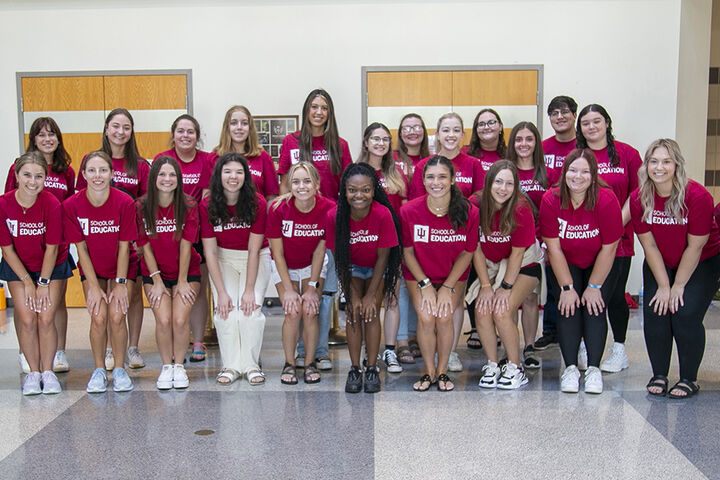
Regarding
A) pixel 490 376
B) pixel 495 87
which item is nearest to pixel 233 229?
pixel 490 376

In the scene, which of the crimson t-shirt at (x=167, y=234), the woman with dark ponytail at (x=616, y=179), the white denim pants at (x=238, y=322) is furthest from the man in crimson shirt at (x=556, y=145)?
the crimson t-shirt at (x=167, y=234)

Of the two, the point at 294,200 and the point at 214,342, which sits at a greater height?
the point at 294,200

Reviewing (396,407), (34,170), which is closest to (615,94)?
(396,407)

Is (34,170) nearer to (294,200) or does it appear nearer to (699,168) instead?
(294,200)

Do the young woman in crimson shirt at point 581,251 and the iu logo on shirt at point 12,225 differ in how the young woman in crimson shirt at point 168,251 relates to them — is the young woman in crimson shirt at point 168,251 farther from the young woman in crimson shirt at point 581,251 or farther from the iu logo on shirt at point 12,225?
the young woman in crimson shirt at point 581,251

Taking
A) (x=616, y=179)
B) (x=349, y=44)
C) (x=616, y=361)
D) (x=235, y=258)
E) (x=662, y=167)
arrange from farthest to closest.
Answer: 1. (x=349, y=44)
2. (x=616, y=179)
3. (x=616, y=361)
4. (x=235, y=258)
5. (x=662, y=167)

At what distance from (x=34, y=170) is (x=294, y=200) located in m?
1.53

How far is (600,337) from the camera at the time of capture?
3871 millimetres

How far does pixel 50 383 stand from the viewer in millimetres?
3850

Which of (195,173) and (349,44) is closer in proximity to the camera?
(195,173)

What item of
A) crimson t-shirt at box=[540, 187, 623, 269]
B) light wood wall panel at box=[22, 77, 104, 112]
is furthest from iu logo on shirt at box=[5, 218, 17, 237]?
crimson t-shirt at box=[540, 187, 623, 269]

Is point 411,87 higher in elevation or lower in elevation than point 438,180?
higher

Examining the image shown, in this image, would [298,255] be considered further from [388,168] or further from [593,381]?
[593,381]

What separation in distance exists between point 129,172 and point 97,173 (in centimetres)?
68
